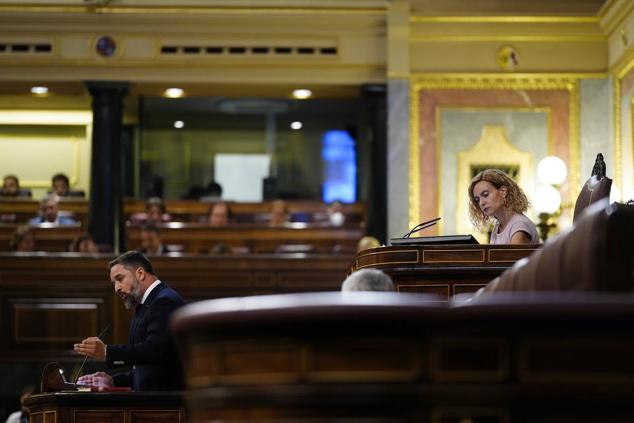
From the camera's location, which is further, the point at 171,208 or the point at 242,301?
the point at 171,208

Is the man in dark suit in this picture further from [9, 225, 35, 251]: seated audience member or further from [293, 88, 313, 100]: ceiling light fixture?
[293, 88, 313, 100]: ceiling light fixture

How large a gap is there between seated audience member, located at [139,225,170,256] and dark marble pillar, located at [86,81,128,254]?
802mm

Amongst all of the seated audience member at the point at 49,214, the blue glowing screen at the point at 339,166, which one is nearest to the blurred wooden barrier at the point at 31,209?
the seated audience member at the point at 49,214

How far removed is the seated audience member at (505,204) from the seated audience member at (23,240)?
6.51 meters

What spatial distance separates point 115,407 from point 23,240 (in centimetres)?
625

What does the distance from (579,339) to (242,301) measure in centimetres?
87

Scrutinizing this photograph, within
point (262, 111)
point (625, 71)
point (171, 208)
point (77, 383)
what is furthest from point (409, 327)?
point (262, 111)

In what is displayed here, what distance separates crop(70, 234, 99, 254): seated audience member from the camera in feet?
37.6

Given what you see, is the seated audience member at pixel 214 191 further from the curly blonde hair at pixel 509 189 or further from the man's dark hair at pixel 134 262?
the curly blonde hair at pixel 509 189

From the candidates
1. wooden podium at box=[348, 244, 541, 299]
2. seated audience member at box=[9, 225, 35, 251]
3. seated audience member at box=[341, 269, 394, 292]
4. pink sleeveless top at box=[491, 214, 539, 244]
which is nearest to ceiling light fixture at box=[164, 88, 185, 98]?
seated audience member at box=[9, 225, 35, 251]

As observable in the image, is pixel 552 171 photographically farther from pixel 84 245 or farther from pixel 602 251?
pixel 602 251

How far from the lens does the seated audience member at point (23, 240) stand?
12.0 m

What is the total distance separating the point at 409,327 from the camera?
130 inches

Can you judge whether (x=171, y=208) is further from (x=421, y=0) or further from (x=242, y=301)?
(x=242, y=301)
